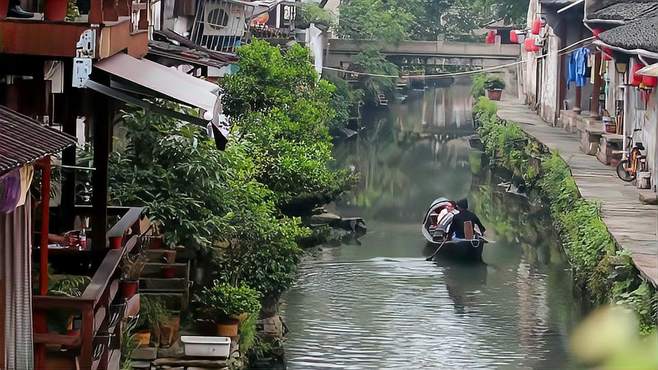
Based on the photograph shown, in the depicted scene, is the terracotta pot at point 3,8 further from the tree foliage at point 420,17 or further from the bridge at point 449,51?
the bridge at point 449,51

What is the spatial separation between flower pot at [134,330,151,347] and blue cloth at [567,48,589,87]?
79.7 feet

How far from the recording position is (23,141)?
6.16 metres

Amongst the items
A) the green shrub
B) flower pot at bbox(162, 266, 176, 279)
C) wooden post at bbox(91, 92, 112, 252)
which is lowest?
the green shrub

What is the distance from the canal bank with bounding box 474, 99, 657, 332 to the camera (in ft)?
53.5

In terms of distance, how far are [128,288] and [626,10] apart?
22867 millimetres

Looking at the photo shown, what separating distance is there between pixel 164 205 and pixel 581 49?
962 inches

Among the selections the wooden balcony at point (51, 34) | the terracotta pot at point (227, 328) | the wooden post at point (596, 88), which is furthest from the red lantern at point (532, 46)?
the wooden balcony at point (51, 34)

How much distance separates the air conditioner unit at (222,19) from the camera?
2900cm

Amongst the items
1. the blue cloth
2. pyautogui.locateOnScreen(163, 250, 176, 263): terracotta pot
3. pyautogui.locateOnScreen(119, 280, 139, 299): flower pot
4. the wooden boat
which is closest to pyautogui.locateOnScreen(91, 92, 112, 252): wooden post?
pyautogui.locateOnScreen(119, 280, 139, 299): flower pot

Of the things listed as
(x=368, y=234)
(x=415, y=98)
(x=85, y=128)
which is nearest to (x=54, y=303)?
(x=85, y=128)

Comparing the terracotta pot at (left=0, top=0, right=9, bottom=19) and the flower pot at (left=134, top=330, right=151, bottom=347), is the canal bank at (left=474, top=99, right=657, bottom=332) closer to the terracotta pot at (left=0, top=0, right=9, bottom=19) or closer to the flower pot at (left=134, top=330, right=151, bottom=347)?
the flower pot at (left=134, top=330, right=151, bottom=347)

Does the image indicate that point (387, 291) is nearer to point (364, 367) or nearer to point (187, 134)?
point (364, 367)

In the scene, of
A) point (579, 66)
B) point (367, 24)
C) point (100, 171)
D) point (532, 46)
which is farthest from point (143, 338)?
point (367, 24)

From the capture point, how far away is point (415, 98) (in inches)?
2857
